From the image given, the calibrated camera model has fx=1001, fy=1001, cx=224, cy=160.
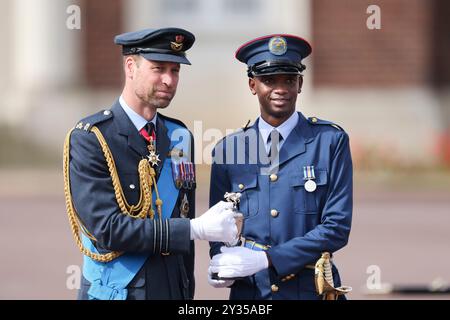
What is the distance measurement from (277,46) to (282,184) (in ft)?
1.77

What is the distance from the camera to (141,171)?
3.71 meters

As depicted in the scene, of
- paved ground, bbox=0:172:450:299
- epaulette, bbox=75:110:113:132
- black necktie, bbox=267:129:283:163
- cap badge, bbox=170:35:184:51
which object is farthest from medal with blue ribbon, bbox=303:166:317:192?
paved ground, bbox=0:172:450:299

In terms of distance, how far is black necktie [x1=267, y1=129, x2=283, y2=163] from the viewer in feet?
12.9

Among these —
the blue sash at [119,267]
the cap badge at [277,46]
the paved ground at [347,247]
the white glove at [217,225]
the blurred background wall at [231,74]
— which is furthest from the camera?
the blurred background wall at [231,74]

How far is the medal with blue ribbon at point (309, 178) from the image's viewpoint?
12.5 ft

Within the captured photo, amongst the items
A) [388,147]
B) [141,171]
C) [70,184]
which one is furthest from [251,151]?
[388,147]

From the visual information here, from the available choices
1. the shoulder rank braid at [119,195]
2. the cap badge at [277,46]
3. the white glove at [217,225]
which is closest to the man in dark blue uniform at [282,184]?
the cap badge at [277,46]

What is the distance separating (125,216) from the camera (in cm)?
360

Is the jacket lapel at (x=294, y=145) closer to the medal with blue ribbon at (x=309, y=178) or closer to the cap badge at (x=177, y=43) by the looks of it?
the medal with blue ribbon at (x=309, y=178)

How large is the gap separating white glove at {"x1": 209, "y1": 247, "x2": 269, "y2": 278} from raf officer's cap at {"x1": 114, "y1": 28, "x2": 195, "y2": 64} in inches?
28.8

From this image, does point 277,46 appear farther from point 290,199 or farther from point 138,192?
point 138,192

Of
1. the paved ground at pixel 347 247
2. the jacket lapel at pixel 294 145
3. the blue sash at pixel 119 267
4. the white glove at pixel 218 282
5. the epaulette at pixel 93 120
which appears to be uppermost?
the epaulette at pixel 93 120

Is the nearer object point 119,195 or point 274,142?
point 119,195

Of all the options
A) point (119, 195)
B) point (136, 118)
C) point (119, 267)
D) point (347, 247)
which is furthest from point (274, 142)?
point (347, 247)
